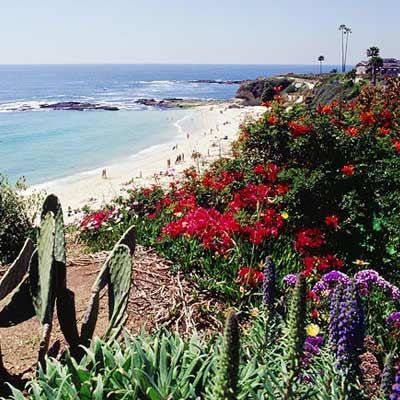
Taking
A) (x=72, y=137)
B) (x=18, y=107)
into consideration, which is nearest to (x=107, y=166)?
(x=72, y=137)

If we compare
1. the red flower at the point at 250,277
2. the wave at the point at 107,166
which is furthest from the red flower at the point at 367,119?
the wave at the point at 107,166

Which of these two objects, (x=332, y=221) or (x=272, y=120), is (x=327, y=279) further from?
(x=272, y=120)

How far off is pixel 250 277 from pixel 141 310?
4.19 ft

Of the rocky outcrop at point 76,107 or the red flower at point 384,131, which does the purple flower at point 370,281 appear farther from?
the rocky outcrop at point 76,107

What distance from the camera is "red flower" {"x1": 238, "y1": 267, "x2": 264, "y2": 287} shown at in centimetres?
495

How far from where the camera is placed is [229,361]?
1555 millimetres

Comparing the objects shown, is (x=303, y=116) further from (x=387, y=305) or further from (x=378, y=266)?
(x=387, y=305)

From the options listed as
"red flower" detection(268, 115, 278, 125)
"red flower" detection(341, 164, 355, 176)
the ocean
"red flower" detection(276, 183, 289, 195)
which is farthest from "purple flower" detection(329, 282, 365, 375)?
the ocean

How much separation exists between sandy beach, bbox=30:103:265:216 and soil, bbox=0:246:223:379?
204 inches

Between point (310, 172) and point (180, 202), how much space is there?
2.26 m

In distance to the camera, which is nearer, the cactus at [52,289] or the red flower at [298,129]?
the cactus at [52,289]

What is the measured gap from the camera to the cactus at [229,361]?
→ 1509 millimetres

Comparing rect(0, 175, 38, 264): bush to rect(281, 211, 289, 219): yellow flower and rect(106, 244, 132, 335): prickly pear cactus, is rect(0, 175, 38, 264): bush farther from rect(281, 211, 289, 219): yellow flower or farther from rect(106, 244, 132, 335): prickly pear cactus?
rect(106, 244, 132, 335): prickly pear cactus

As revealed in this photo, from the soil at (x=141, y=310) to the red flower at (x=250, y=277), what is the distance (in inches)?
16.5
